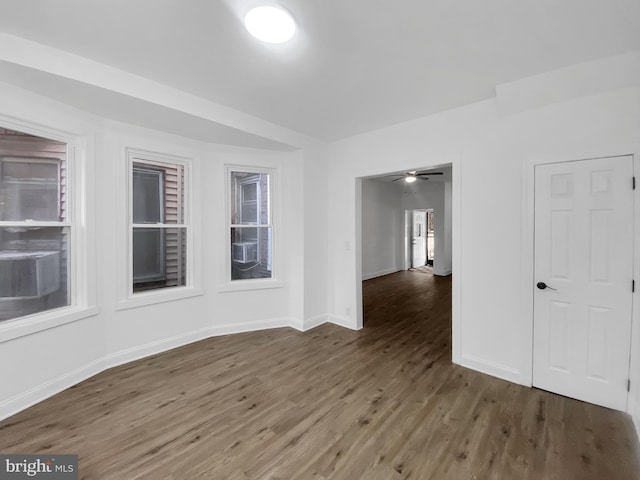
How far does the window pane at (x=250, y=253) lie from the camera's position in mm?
3851

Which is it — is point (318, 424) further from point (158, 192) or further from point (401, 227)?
point (401, 227)

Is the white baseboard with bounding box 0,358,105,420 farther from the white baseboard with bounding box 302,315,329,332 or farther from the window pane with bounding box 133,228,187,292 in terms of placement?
the white baseboard with bounding box 302,315,329,332

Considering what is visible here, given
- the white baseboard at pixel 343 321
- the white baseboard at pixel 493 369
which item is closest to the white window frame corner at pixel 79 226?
the white baseboard at pixel 343 321

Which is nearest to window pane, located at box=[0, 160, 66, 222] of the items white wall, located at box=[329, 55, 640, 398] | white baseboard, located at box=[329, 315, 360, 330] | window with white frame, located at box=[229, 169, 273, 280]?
window with white frame, located at box=[229, 169, 273, 280]

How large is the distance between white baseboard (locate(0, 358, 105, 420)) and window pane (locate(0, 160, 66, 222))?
1370mm

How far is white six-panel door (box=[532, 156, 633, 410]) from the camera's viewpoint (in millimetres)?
2158

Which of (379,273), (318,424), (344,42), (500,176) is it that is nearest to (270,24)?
(344,42)

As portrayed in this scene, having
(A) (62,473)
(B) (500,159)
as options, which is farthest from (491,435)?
(A) (62,473)

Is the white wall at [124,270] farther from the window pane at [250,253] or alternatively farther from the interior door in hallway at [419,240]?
the interior door in hallway at [419,240]

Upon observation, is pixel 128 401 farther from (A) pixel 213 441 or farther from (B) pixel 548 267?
(B) pixel 548 267

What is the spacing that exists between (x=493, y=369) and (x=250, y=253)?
10.2 ft

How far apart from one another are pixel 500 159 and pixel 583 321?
1524mm

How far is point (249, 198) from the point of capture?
12.9 ft

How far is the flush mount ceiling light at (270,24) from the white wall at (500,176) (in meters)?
1.94
